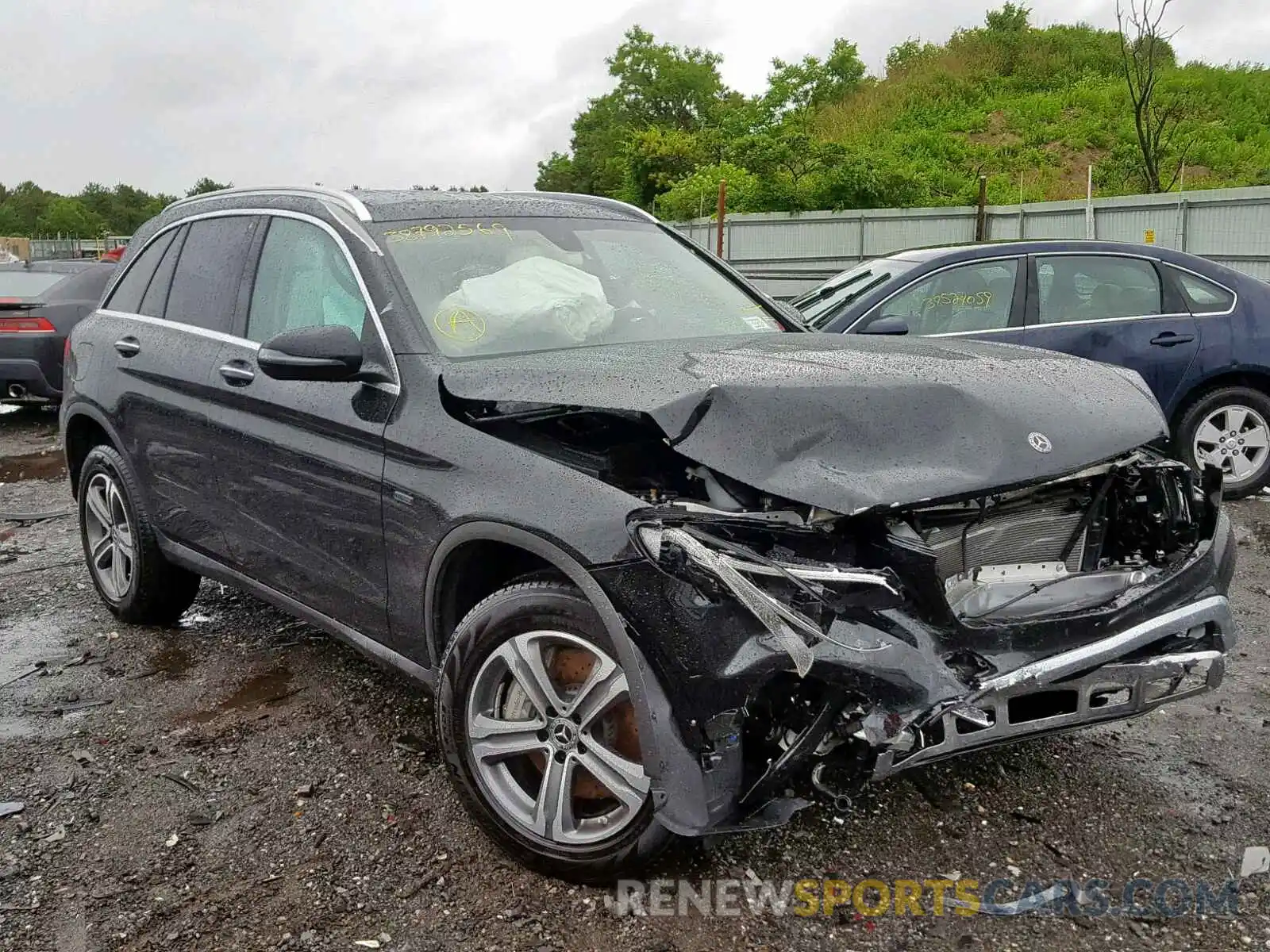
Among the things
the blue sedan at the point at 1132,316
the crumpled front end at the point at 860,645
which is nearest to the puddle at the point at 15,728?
the crumpled front end at the point at 860,645

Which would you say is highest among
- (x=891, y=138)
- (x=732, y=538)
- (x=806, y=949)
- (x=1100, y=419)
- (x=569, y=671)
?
(x=891, y=138)

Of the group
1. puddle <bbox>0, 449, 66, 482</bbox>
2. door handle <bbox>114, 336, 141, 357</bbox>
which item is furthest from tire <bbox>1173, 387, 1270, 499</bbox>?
puddle <bbox>0, 449, 66, 482</bbox>

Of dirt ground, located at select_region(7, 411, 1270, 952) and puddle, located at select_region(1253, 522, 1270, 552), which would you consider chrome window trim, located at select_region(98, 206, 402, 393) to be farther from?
puddle, located at select_region(1253, 522, 1270, 552)

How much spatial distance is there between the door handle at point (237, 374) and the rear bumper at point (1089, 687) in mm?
2512

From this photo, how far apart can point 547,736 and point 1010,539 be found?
4.27 feet

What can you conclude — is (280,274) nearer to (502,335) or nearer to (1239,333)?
(502,335)

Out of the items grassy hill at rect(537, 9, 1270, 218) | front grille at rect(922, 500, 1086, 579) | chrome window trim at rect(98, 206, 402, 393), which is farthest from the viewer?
grassy hill at rect(537, 9, 1270, 218)

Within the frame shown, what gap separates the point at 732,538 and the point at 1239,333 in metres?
5.71

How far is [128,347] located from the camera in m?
4.59

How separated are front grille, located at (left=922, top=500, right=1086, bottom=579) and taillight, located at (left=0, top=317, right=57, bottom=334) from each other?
399 inches

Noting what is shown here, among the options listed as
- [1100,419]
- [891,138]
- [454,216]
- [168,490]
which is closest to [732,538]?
[1100,419]

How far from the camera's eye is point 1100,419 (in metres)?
2.93

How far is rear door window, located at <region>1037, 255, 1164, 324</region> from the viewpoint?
703 centimetres

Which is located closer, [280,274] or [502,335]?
[502,335]
